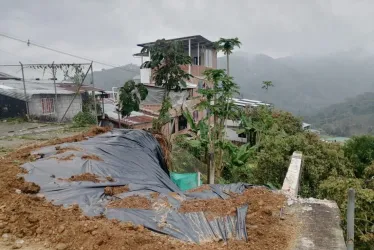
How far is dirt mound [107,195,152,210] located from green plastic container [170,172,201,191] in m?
3.58

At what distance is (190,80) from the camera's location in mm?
19797

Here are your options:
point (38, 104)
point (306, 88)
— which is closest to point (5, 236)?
point (38, 104)

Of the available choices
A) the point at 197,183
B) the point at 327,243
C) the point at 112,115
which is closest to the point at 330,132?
the point at 112,115

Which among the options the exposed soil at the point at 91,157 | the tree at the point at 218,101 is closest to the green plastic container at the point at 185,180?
the tree at the point at 218,101

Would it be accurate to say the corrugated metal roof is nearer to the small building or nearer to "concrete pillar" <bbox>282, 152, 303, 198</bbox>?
the small building

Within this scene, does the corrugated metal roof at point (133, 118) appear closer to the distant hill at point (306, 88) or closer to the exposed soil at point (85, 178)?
the exposed soil at point (85, 178)

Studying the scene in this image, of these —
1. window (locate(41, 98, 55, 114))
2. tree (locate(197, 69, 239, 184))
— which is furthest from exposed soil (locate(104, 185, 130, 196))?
window (locate(41, 98, 55, 114))

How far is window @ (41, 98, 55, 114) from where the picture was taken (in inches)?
556

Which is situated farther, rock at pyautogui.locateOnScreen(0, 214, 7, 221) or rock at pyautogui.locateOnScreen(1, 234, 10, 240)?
rock at pyautogui.locateOnScreen(0, 214, 7, 221)

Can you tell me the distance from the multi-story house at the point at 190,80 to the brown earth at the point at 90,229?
11.4m

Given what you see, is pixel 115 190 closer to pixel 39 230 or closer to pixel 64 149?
pixel 39 230

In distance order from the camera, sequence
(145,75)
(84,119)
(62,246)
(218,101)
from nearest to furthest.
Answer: (62,246)
(218,101)
(84,119)
(145,75)

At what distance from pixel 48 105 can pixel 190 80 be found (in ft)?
30.1

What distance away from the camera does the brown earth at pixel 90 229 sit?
9.66 ft
